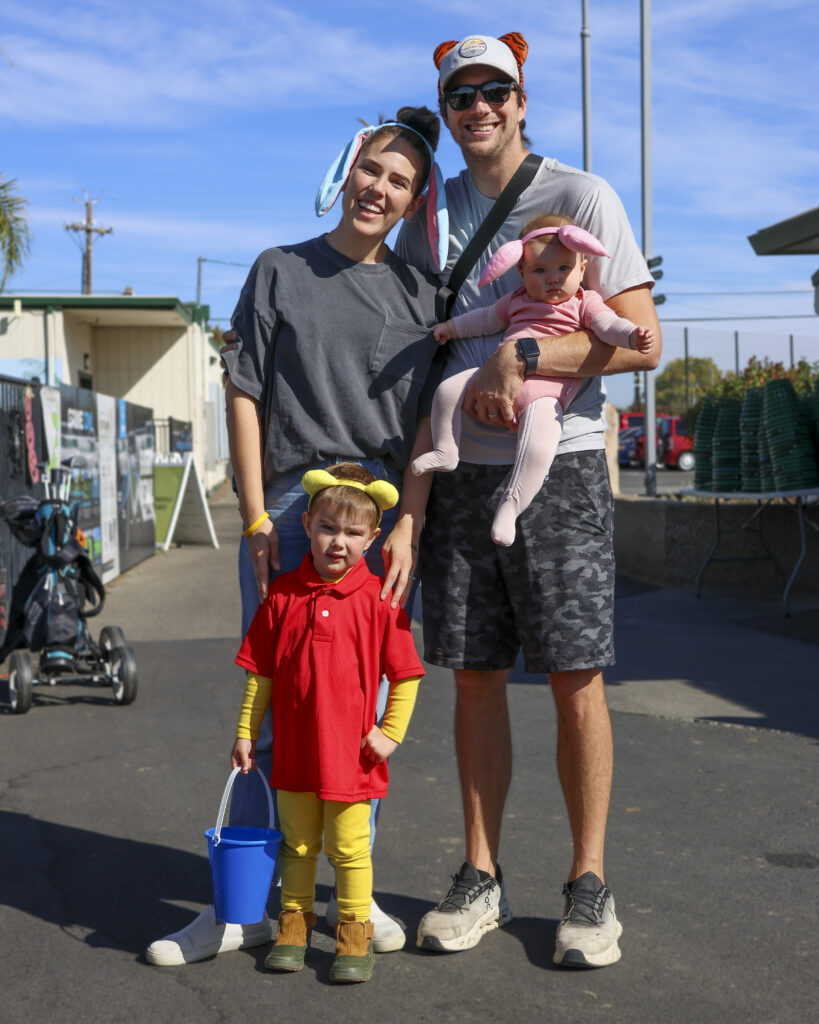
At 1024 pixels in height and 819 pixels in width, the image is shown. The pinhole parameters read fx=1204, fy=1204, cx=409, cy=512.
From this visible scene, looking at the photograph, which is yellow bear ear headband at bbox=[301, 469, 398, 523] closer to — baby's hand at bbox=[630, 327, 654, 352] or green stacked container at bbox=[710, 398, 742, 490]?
baby's hand at bbox=[630, 327, 654, 352]

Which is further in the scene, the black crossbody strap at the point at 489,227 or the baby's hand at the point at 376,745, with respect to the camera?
the black crossbody strap at the point at 489,227

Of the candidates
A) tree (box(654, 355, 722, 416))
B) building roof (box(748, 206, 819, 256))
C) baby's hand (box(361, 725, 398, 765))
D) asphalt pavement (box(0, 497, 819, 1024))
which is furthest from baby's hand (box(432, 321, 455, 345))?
tree (box(654, 355, 722, 416))

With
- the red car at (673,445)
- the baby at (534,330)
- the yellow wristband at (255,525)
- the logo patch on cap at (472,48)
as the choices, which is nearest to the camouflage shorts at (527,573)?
the baby at (534,330)

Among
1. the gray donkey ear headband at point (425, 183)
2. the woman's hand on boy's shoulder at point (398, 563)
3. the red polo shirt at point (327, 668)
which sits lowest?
the red polo shirt at point (327, 668)

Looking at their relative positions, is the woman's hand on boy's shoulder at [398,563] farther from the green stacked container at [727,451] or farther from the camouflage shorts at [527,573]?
the green stacked container at [727,451]

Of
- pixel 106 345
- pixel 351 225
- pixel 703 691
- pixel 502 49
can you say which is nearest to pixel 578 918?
pixel 351 225

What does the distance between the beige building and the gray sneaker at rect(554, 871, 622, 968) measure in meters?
19.3

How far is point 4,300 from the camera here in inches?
915

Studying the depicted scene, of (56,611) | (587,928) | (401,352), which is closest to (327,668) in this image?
(401,352)

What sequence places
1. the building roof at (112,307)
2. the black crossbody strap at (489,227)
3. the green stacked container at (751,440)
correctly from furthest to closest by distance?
1. the building roof at (112,307)
2. the green stacked container at (751,440)
3. the black crossbody strap at (489,227)

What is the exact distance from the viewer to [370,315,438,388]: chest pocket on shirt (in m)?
3.25

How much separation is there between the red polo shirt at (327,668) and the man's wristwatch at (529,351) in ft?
2.26

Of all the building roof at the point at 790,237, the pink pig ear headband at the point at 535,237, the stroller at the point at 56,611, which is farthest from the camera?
the building roof at the point at 790,237

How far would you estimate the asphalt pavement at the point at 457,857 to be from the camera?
3.05 m
